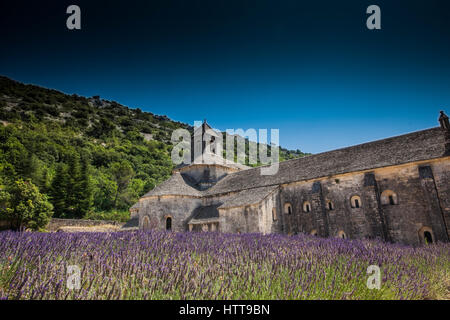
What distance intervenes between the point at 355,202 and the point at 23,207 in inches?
1099

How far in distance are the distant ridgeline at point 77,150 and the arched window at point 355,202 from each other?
39.6 meters

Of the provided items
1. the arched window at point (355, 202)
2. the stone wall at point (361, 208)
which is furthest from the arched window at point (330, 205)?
the arched window at point (355, 202)

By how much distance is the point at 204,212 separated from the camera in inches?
1008

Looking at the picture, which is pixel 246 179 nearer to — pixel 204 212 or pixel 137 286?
pixel 204 212

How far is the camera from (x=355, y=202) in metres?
19.2

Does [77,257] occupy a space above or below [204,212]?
below

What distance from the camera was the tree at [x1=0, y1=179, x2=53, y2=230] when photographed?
21500mm

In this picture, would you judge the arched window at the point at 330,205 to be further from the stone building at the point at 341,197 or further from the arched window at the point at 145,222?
the arched window at the point at 145,222

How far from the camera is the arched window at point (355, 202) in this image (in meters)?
19.0

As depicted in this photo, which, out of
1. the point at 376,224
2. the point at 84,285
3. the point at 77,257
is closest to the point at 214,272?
the point at 84,285

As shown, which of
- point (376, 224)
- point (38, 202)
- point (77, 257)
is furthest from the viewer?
point (38, 202)

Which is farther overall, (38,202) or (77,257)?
(38,202)

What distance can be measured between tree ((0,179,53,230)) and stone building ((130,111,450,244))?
29.7 ft
